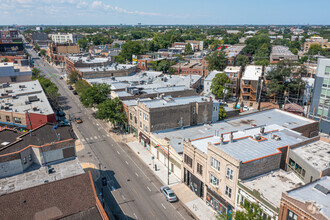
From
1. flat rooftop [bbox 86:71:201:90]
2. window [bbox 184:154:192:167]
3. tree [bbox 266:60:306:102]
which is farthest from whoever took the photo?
tree [bbox 266:60:306:102]

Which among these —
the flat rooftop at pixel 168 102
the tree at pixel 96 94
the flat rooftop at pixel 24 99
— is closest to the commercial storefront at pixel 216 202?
the flat rooftop at pixel 168 102

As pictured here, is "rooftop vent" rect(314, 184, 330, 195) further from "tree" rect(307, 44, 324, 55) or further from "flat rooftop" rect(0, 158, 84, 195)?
"tree" rect(307, 44, 324, 55)

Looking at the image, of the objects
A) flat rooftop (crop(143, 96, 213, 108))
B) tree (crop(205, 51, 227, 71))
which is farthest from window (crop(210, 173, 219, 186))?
tree (crop(205, 51, 227, 71))

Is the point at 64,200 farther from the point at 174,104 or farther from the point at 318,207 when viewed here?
the point at 174,104

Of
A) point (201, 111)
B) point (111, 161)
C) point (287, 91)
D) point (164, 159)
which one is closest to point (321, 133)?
point (287, 91)

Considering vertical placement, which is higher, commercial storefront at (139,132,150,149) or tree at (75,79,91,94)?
tree at (75,79,91,94)

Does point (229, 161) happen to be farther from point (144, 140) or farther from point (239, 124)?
point (144, 140)

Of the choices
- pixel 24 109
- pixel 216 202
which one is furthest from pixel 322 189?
pixel 24 109
